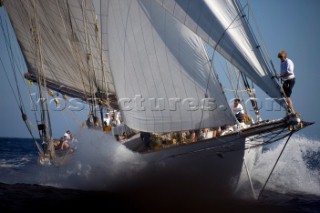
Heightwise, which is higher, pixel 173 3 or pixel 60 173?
pixel 173 3

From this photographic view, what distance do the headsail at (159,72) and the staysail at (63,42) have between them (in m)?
6.06

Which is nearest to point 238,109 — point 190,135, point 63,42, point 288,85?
point 190,135

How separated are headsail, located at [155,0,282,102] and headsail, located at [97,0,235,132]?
127cm

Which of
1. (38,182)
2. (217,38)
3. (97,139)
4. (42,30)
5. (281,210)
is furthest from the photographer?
(42,30)

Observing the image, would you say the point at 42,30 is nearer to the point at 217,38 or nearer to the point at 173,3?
the point at 173,3

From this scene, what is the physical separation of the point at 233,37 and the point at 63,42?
14.5 m

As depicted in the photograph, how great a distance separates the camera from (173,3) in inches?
449

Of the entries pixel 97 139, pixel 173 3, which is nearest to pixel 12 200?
pixel 97 139

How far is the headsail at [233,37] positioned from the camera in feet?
33.9

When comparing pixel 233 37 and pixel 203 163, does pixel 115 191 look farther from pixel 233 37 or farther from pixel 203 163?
pixel 233 37

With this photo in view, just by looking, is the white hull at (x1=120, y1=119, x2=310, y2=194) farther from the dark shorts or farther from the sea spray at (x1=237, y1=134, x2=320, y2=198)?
the dark shorts

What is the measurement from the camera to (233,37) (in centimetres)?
1030

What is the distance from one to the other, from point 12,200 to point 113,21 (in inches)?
257

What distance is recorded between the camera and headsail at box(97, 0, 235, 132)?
11844 mm
